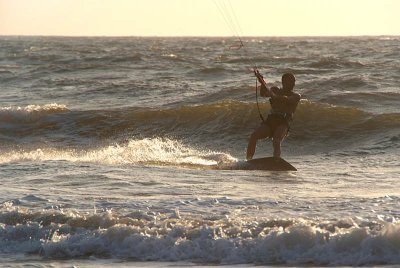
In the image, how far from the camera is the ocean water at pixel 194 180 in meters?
8.42

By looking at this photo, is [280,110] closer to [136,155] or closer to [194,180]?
[194,180]

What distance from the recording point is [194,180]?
1185cm

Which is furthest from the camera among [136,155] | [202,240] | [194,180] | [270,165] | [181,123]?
[181,123]

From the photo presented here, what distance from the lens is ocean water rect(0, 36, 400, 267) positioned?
8.42 metres

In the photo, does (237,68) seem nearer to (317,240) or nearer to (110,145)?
(110,145)

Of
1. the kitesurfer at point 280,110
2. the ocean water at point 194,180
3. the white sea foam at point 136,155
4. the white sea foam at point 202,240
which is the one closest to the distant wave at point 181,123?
the ocean water at point 194,180

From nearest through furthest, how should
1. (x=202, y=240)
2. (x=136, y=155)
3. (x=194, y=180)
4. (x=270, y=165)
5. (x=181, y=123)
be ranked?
(x=202, y=240) < (x=194, y=180) < (x=270, y=165) < (x=136, y=155) < (x=181, y=123)

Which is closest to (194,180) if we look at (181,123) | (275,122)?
(275,122)

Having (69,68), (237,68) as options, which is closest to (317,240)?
(237,68)

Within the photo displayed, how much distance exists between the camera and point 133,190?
1093cm

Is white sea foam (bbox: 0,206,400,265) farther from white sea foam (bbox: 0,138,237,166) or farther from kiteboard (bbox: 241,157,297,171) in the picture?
white sea foam (bbox: 0,138,237,166)

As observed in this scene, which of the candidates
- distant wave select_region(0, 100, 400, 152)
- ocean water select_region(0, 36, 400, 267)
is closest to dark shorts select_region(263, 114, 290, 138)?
ocean water select_region(0, 36, 400, 267)

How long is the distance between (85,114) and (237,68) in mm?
14121

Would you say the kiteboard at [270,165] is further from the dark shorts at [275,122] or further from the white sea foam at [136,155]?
the white sea foam at [136,155]
